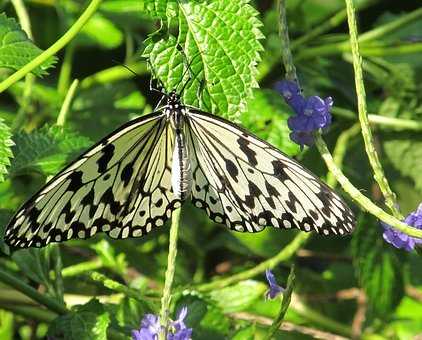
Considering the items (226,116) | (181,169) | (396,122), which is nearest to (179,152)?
(181,169)

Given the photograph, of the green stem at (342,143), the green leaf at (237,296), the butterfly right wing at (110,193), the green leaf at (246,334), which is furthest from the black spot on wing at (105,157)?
the green stem at (342,143)

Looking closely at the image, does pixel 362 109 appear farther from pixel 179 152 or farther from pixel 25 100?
pixel 25 100

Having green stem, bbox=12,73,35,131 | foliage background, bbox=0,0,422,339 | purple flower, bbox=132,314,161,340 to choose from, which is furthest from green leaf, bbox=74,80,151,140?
purple flower, bbox=132,314,161,340

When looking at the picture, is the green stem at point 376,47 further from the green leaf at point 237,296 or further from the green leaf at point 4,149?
the green leaf at point 4,149

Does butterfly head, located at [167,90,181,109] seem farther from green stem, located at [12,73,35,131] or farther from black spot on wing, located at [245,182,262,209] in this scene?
green stem, located at [12,73,35,131]

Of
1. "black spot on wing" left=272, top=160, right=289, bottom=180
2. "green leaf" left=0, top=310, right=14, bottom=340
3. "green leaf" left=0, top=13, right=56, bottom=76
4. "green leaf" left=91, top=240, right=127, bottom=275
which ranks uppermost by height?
"green leaf" left=0, top=13, right=56, bottom=76

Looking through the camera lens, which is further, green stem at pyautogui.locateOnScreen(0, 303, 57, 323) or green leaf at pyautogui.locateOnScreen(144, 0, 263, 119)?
green stem at pyautogui.locateOnScreen(0, 303, 57, 323)

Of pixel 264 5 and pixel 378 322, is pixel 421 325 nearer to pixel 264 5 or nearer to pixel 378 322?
pixel 378 322

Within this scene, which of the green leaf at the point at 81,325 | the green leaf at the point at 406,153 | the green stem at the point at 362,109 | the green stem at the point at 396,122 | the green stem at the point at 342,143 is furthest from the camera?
the green leaf at the point at 406,153
